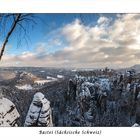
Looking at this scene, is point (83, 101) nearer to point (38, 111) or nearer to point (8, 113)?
point (38, 111)

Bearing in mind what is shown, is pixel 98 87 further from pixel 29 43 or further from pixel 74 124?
pixel 29 43

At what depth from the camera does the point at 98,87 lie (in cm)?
406

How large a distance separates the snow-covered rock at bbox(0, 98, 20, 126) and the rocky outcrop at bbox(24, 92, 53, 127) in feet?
0.32

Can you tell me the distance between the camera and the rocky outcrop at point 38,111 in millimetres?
3986

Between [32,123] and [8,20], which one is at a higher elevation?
[8,20]

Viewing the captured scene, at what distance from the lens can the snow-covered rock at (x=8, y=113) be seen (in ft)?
13.1

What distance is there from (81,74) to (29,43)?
0.47 m

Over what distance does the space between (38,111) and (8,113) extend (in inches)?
9.2

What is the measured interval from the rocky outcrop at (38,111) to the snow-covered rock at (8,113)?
98 millimetres

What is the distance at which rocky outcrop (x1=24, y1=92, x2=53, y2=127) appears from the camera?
3986mm

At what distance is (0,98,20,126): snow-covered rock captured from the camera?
4.00 meters
